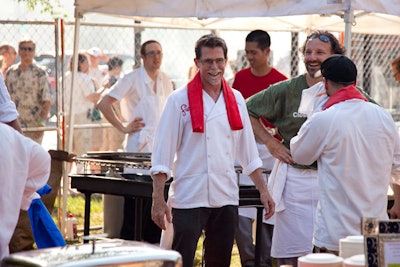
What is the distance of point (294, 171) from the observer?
261 inches

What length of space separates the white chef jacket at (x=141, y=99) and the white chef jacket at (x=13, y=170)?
561 centimetres

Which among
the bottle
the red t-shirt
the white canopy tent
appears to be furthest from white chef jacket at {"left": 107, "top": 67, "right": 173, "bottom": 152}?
the red t-shirt

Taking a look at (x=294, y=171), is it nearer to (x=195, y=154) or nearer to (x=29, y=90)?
(x=195, y=154)

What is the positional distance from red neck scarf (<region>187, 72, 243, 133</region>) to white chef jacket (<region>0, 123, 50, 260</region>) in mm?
1669

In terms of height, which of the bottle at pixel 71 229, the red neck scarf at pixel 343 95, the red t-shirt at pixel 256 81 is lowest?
the bottle at pixel 71 229

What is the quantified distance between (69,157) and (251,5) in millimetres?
1928

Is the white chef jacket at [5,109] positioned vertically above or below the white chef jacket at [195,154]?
above

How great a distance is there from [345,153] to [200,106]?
1.00 m

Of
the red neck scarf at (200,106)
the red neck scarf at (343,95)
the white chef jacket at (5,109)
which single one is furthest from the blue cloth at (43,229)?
the red neck scarf at (343,95)

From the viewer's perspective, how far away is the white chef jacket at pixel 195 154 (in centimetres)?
593

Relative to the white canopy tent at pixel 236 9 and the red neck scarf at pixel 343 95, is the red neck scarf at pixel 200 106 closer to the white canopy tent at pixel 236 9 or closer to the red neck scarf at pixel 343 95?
the red neck scarf at pixel 343 95

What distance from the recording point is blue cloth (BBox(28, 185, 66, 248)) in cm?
502

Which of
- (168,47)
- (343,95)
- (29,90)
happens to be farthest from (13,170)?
(168,47)

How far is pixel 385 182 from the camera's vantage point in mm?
5562
